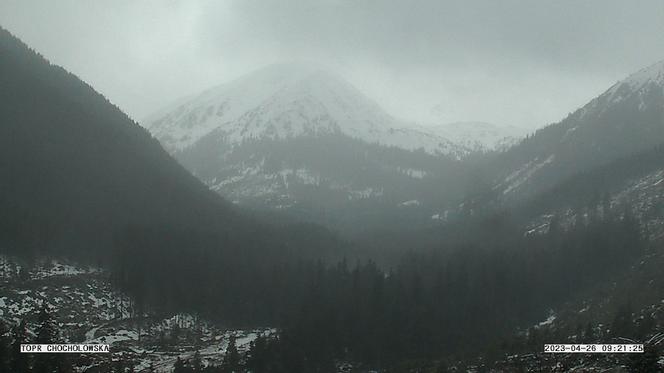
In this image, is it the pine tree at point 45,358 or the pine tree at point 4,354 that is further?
the pine tree at point 4,354

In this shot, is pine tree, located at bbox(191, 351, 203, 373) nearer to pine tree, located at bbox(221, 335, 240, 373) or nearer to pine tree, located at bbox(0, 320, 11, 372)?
pine tree, located at bbox(221, 335, 240, 373)

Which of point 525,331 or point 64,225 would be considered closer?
point 525,331

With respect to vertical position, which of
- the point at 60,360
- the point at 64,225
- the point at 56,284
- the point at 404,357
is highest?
the point at 64,225

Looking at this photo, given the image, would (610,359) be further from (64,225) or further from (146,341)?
(64,225)

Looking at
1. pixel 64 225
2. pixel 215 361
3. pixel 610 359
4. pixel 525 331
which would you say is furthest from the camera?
pixel 64 225

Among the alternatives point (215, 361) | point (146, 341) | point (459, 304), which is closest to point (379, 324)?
point (459, 304)

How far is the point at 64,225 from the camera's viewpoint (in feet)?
649

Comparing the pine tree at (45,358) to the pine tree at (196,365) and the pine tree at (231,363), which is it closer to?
the pine tree at (196,365)

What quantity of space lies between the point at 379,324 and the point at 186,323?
171 ft

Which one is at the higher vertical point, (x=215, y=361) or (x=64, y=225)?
(x=64, y=225)
